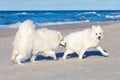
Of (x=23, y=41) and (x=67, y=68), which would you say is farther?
(x=23, y=41)

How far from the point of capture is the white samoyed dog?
1206 centimetres

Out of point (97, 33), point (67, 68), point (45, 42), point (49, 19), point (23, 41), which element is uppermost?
point (97, 33)

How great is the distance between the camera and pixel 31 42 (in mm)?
12258

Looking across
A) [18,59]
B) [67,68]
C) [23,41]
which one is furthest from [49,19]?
[67,68]

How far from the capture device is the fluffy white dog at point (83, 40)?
12896 millimetres

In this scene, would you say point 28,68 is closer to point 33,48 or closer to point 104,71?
point 33,48

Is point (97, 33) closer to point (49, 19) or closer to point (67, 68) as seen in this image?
point (67, 68)

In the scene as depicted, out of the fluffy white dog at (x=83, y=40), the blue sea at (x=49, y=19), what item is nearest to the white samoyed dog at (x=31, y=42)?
the fluffy white dog at (x=83, y=40)

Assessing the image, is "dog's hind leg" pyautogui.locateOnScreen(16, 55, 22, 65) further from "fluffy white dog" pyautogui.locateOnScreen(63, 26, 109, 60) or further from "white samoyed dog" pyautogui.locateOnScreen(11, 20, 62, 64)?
"fluffy white dog" pyautogui.locateOnScreen(63, 26, 109, 60)

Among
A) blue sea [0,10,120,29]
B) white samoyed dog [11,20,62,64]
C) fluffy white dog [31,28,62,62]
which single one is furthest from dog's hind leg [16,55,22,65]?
blue sea [0,10,120,29]

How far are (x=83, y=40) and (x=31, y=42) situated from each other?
170 cm

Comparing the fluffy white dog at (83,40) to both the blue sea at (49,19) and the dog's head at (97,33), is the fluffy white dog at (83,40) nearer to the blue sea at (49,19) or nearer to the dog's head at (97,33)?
the dog's head at (97,33)

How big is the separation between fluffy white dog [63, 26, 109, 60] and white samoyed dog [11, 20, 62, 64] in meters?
0.42

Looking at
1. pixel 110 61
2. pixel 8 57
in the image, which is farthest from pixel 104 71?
pixel 8 57
